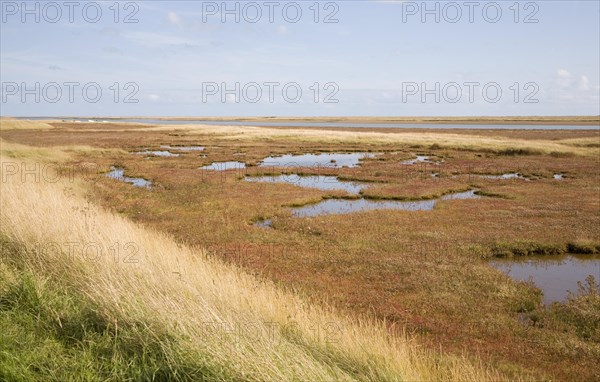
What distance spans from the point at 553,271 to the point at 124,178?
30968 millimetres

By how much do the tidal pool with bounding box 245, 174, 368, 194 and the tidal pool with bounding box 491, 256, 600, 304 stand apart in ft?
48.7

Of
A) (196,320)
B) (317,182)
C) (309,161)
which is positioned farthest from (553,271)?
(309,161)

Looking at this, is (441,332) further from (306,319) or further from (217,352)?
(217,352)

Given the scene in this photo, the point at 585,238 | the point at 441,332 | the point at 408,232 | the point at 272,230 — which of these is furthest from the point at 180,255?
the point at 585,238

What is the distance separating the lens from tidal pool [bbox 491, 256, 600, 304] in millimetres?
12945

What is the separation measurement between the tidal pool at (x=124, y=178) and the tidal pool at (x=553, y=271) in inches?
964

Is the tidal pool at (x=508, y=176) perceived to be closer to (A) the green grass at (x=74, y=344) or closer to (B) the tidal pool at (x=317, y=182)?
(B) the tidal pool at (x=317, y=182)

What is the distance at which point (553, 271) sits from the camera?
14742mm

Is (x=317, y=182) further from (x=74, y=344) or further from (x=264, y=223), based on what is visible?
(x=74, y=344)

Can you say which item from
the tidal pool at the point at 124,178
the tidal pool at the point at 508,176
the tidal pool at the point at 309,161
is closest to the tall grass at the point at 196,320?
the tidal pool at the point at 124,178

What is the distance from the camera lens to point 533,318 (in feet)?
35.3

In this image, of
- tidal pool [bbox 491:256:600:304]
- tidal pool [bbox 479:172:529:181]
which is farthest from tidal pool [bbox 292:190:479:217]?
Result: tidal pool [bbox 479:172:529:181]

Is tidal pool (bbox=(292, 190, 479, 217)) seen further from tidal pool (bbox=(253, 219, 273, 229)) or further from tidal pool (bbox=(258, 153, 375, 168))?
tidal pool (bbox=(258, 153, 375, 168))

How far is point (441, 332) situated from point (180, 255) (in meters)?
6.50
